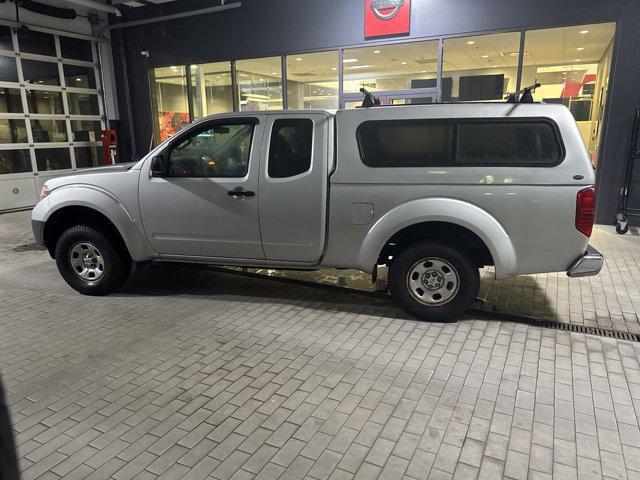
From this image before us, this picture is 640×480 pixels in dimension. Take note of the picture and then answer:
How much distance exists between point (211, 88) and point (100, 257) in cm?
876

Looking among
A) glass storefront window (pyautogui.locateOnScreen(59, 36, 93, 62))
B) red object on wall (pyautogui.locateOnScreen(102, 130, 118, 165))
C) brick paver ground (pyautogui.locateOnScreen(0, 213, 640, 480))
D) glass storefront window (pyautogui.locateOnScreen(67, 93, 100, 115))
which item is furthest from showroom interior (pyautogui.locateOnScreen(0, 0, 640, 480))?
glass storefront window (pyautogui.locateOnScreen(59, 36, 93, 62))

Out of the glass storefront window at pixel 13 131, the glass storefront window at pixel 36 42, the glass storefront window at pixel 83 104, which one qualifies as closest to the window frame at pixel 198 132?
the glass storefront window at pixel 13 131

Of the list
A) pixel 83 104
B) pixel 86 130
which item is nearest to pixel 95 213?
pixel 86 130

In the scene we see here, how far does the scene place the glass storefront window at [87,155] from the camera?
530 inches

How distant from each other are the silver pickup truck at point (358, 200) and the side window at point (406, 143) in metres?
0.01

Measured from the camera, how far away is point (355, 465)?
2510mm

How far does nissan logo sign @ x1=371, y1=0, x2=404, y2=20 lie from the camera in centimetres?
971

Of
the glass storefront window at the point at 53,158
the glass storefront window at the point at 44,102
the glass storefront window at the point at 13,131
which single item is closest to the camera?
the glass storefront window at the point at 13,131

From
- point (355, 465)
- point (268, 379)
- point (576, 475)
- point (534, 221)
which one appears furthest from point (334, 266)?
point (576, 475)

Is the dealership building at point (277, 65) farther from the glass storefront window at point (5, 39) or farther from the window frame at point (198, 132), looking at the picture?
the window frame at point (198, 132)

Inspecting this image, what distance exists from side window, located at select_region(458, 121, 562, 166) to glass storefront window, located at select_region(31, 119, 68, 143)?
1216 centimetres

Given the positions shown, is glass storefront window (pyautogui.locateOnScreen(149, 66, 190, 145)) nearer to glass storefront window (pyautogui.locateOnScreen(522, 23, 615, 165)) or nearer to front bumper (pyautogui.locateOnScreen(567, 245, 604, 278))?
glass storefront window (pyautogui.locateOnScreen(522, 23, 615, 165))

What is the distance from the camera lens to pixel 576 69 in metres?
9.72

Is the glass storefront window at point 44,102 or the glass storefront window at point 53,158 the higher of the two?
the glass storefront window at point 44,102
